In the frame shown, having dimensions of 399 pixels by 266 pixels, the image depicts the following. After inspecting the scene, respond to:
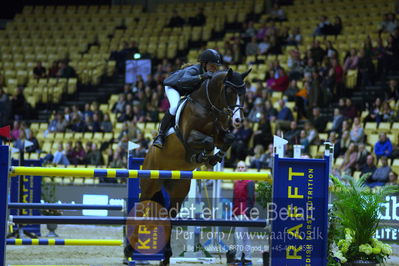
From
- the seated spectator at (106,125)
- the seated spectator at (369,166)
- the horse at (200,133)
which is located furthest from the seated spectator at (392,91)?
the horse at (200,133)

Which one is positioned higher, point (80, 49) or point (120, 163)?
point (80, 49)

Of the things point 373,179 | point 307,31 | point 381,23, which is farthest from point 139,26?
point 373,179

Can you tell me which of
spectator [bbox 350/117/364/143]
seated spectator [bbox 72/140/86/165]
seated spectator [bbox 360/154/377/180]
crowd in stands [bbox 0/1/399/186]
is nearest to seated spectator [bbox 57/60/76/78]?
crowd in stands [bbox 0/1/399/186]

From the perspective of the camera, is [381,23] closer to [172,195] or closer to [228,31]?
[228,31]

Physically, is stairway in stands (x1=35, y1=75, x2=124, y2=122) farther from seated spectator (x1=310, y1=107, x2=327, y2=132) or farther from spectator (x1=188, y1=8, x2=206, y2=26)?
seated spectator (x1=310, y1=107, x2=327, y2=132)

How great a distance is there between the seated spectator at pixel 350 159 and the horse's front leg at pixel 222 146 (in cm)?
574

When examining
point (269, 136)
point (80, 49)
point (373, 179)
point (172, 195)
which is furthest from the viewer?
point (80, 49)

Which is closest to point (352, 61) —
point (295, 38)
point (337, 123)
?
point (337, 123)

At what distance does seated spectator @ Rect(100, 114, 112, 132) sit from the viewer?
16969 millimetres

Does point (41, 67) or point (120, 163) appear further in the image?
point (41, 67)

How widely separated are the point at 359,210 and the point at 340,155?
21.7ft

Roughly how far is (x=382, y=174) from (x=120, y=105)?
25.0 feet

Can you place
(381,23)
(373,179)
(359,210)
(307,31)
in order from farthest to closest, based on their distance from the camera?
(307,31) < (381,23) < (373,179) < (359,210)

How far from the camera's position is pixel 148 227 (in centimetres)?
795
